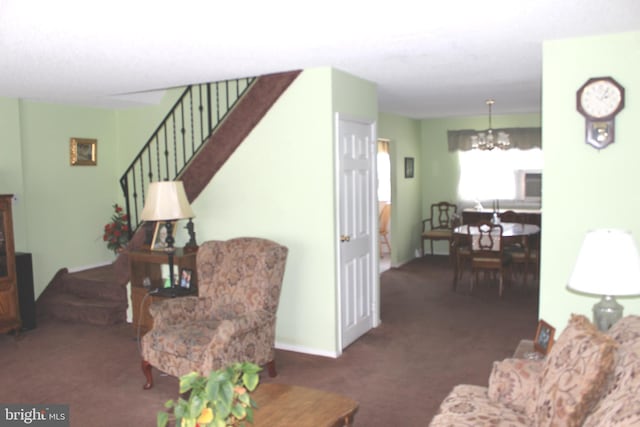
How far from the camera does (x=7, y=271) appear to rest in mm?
5234

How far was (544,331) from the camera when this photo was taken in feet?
9.48

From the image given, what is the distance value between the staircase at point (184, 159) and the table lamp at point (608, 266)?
107 inches

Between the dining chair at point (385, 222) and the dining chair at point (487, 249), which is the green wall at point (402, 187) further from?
the dining chair at point (487, 249)

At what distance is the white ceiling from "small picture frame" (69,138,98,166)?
128 cm

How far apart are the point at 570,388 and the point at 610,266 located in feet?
2.59

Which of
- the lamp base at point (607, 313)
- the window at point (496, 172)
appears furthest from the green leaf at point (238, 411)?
the window at point (496, 172)

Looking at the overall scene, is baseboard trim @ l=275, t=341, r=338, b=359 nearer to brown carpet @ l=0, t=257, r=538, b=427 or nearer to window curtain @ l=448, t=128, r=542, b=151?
brown carpet @ l=0, t=257, r=538, b=427

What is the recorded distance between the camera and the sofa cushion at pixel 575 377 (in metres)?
2.11

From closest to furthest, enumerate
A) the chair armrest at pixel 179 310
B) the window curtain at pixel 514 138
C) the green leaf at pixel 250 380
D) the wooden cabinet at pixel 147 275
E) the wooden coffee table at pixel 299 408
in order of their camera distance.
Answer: the green leaf at pixel 250 380 < the wooden coffee table at pixel 299 408 < the chair armrest at pixel 179 310 < the wooden cabinet at pixel 147 275 < the window curtain at pixel 514 138

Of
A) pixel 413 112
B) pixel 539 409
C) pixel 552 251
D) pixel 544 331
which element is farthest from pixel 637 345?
pixel 413 112

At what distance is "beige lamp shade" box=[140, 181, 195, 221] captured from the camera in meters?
4.46

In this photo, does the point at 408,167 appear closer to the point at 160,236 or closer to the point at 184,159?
the point at 184,159

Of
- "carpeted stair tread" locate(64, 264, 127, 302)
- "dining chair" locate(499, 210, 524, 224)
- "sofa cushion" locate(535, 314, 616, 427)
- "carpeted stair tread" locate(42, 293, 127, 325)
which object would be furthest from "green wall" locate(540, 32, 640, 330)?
"dining chair" locate(499, 210, 524, 224)

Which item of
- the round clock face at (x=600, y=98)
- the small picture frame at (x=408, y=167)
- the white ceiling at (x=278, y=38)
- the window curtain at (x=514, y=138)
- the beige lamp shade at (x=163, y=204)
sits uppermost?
the white ceiling at (x=278, y=38)
